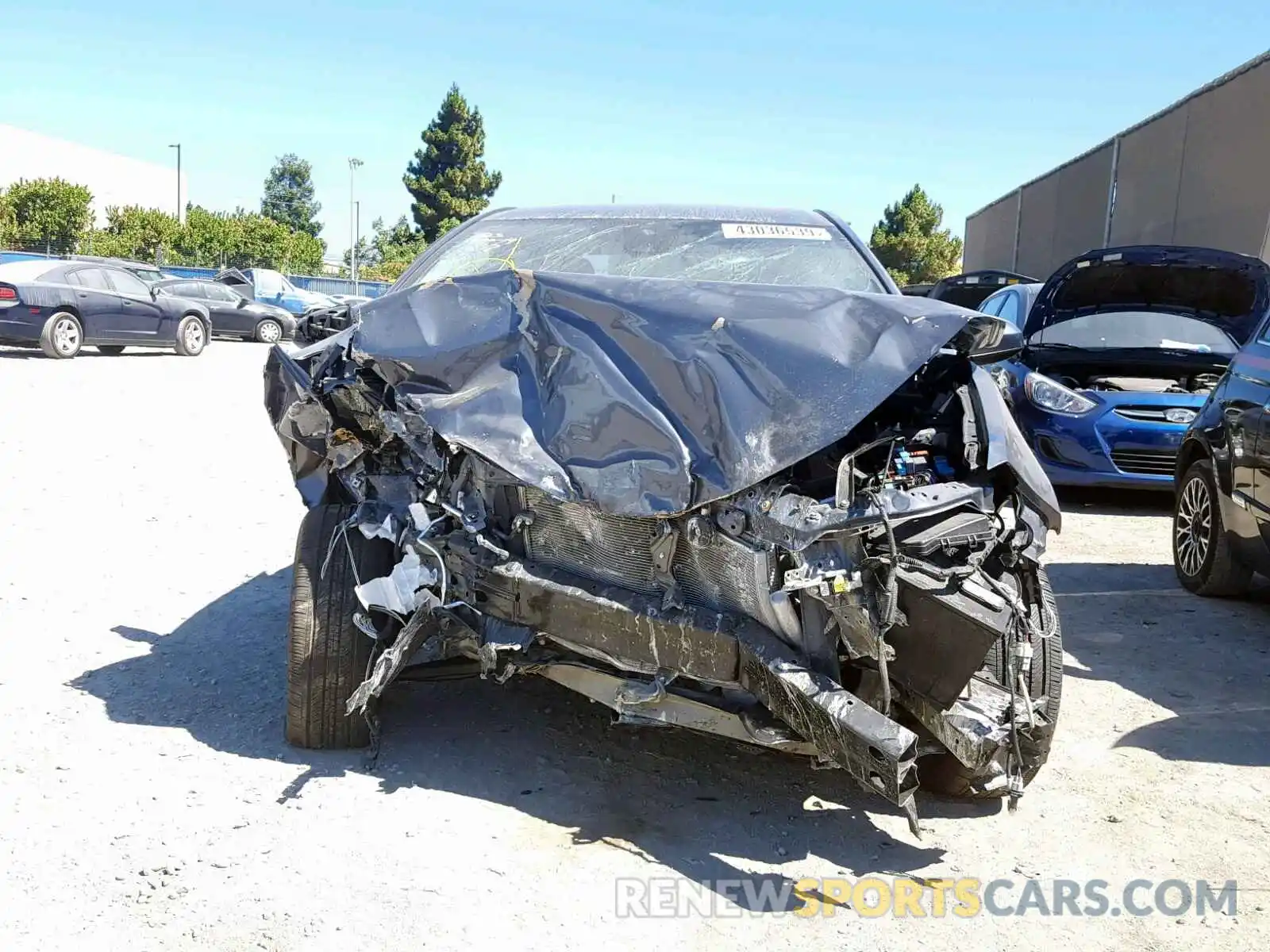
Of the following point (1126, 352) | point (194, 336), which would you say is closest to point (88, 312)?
point (194, 336)


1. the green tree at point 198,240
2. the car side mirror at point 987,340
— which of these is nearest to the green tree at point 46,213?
the green tree at point 198,240

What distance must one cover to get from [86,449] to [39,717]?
17.7 feet

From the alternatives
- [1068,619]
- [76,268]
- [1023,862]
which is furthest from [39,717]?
[76,268]

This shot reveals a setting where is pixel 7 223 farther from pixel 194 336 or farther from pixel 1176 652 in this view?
pixel 1176 652

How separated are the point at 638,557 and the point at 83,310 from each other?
15.2 meters

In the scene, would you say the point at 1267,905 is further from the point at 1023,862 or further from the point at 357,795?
the point at 357,795

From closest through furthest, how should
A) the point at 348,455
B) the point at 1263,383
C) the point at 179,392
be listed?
1. the point at 348,455
2. the point at 1263,383
3. the point at 179,392

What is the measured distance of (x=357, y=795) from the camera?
3404 mm

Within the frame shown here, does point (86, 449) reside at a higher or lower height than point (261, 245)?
lower

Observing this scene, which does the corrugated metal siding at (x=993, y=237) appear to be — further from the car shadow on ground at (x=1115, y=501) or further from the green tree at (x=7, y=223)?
the green tree at (x=7, y=223)

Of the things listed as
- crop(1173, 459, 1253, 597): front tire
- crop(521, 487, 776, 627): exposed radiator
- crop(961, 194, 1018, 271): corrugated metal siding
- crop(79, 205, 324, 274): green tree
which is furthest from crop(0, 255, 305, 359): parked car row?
crop(79, 205, 324, 274): green tree

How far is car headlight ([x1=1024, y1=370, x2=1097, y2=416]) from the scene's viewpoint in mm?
7898

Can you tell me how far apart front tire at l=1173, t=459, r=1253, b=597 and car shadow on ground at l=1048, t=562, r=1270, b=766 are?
107mm

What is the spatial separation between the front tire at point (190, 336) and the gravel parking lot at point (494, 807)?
13.1 m
